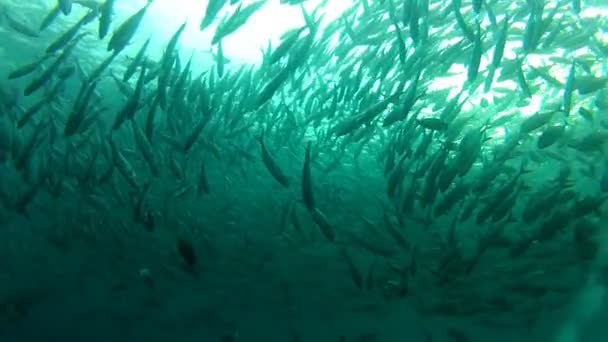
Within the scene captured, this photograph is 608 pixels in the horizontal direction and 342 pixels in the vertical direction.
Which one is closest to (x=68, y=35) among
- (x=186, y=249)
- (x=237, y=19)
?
(x=237, y=19)

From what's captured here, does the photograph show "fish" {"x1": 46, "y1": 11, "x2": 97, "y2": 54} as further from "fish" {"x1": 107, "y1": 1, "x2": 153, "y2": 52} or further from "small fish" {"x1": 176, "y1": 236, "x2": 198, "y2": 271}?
"small fish" {"x1": 176, "y1": 236, "x2": 198, "y2": 271}

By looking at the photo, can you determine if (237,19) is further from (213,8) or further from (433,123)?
(433,123)

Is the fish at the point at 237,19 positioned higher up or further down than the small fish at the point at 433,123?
higher up

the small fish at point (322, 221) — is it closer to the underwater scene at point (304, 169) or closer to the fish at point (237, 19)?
the underwater scene at point (304, 169)

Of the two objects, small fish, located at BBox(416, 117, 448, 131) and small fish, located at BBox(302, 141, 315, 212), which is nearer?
small fish, located at BBox(302, 141, 315, 212)

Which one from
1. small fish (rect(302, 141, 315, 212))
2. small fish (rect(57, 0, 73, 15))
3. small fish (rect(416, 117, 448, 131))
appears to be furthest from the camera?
small fish (rect(416, 117, 448, 131))

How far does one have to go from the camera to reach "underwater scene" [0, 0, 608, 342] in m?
6.89

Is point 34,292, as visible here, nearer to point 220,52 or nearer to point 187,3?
point 187,3

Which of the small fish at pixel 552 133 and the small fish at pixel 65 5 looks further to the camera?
the small fish at pixel 552 133

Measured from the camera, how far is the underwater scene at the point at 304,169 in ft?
22.6

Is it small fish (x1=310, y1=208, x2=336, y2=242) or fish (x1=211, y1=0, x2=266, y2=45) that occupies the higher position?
fish (x1=211, y1=0, x2=266, y2=45)

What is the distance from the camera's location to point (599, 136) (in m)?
7.45

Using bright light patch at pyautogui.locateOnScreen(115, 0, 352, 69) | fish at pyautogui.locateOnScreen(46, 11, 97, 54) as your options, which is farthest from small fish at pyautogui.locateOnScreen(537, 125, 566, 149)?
fish at pyautogui.locateOnScreen(46, 11, 97, 54)

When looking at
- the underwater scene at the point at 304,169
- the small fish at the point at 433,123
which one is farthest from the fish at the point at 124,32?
the small fish at the point at 433,123
